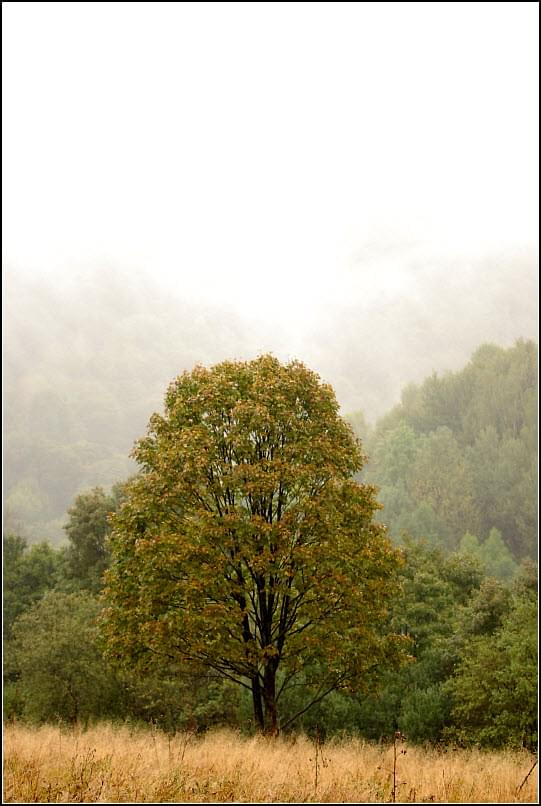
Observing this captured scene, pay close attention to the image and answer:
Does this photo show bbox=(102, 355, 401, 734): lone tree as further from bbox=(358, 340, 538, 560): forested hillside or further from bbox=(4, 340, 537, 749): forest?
bbox=(358, 340, 538, 560): forested hillside

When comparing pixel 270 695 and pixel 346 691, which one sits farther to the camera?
pixel 346 691

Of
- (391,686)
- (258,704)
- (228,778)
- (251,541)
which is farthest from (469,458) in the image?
(228,778)

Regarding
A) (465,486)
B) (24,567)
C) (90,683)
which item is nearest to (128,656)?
(90,683)

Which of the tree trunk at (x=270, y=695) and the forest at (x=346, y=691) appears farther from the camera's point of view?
the forest at (x=346, y=691)

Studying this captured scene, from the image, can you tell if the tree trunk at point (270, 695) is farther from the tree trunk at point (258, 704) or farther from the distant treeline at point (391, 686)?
the distant treeline at point (391, 686)

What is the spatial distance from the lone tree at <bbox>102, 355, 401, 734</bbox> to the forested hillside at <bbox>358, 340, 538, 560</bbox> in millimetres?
75824

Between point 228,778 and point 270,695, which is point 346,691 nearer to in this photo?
point 270,695

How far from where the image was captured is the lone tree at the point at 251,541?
1596 centimetres

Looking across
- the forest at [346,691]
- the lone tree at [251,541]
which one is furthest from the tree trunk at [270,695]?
the forest at [346,691]

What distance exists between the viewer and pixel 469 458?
122 m

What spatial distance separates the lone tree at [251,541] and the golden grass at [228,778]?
3688 mm

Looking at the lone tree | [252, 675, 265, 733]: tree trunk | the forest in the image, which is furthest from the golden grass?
the forest

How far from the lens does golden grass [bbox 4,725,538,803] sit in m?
9.08

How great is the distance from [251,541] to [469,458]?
374 ft
